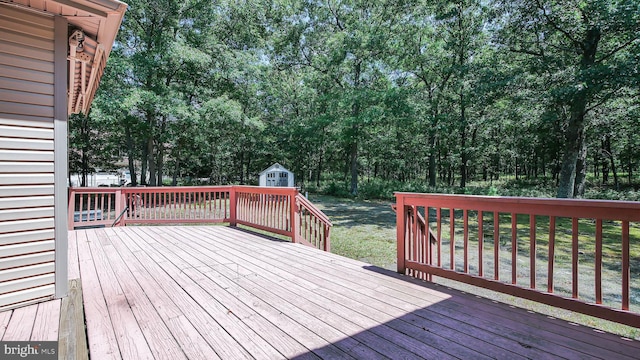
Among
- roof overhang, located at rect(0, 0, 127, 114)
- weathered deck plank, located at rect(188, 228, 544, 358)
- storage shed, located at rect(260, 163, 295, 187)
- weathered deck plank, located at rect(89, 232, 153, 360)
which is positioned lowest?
weathered deck plank, located at rect(188, 228, 544, 358)

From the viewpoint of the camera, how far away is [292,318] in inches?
85.5

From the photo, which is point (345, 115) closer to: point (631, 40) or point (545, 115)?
point (545, 115)

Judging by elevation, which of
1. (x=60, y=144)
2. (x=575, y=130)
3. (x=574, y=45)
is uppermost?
(x=574, y=45)

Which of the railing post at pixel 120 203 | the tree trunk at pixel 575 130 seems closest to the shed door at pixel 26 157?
the railing post at pixel 120 203

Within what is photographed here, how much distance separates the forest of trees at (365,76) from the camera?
9.55m

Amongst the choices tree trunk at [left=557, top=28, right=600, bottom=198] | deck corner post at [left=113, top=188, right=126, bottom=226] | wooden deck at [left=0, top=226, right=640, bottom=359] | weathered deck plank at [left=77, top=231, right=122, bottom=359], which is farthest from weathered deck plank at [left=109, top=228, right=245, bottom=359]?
tree trunk at [left=557, top=28, right=600, bottom=198]

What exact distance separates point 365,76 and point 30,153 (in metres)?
16.1

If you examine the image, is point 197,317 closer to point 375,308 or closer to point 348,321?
point 348,321

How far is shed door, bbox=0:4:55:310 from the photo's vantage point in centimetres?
219

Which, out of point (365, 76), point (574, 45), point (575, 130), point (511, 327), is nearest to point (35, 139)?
point (511, 327)

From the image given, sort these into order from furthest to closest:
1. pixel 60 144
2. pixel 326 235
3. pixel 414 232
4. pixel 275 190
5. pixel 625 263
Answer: pixel 326 235
pixel 275 190
pixel 414 232
pixel 60 144
pixel 625 263

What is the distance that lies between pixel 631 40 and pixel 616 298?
9.05 meters

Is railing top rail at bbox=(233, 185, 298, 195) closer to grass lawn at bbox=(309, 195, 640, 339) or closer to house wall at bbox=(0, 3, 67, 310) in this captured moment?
grass lawn at bbox=(309, 195, 640, 339)

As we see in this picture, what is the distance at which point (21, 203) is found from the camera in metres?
2.25
